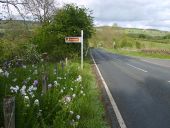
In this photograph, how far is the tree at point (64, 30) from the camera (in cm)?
2764

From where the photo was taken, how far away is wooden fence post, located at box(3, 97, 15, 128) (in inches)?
171

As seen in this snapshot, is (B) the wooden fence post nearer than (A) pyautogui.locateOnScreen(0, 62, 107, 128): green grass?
Yes

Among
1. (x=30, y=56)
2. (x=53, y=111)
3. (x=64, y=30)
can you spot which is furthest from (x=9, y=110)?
(x=64, y=30)

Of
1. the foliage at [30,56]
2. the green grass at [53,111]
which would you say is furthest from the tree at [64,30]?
the green grass at [53,111]

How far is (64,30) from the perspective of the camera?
28828 millimetres

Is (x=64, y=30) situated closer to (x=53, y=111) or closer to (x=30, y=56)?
(x=30, y=56)

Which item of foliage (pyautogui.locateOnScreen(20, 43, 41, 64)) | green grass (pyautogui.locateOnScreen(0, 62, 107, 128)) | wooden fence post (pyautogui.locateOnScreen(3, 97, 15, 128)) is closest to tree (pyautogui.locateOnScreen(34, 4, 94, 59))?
foliage (pyautogui.locateOnScreen(20, 43, 41, 64))

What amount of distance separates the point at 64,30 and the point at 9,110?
24620 mm

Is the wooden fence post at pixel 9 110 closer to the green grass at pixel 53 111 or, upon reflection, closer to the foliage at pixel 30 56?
the green grass at pixel 53 111

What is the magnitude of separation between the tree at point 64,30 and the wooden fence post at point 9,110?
22.4 m

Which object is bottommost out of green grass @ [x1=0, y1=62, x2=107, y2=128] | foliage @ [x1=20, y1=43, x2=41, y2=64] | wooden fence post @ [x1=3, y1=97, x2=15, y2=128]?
foliage @ [x1=20, y1=43, x2=41, y2=64]

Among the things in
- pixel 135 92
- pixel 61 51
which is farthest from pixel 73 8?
pixel 135 92

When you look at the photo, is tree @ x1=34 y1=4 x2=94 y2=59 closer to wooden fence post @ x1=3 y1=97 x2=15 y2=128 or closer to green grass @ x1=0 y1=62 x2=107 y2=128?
green grass @ x1=0 y1=62 x2=107 y2=128

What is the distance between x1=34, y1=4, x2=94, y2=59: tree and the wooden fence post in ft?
73.5
